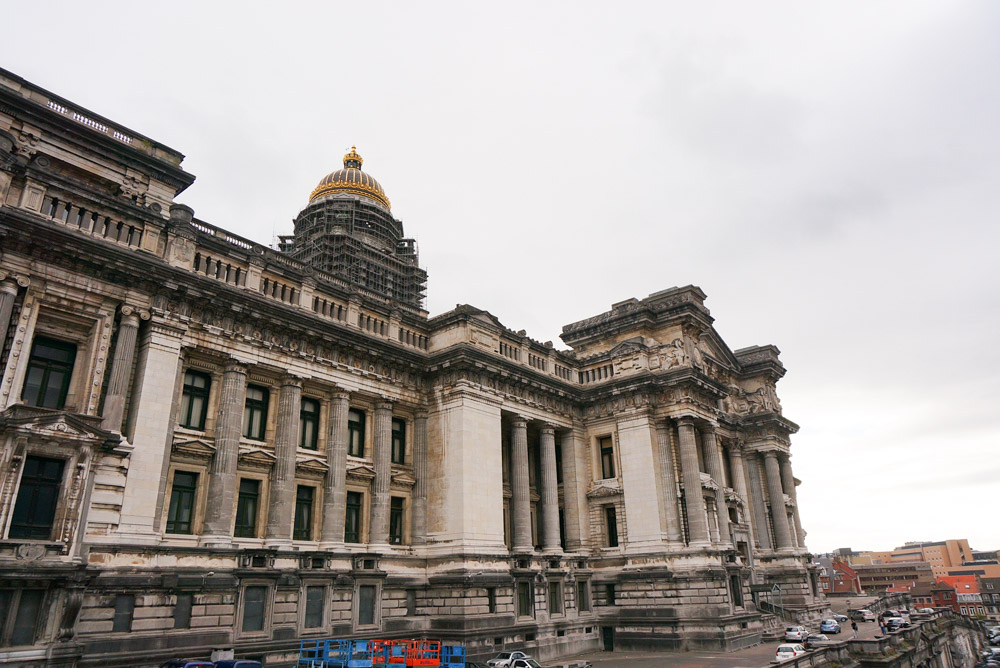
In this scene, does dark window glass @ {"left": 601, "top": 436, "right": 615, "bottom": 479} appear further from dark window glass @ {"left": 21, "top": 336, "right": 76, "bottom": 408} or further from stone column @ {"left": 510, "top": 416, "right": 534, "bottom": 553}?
dark window glass @ {"left": 21, "top": 336, "right": 76, "bottom": 408}

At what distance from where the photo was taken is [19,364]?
79.4ft

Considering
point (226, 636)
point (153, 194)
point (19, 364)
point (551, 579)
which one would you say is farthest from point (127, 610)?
point (551, 579)

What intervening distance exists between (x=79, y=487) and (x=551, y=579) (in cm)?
2745

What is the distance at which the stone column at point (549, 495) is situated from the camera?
42875 mm

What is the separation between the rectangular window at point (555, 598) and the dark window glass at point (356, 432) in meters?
15.4

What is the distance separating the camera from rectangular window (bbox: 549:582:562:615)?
4081 cm

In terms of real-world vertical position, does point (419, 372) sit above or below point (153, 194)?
below

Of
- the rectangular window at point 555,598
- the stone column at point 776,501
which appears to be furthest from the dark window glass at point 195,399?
the stone column at point 776,501

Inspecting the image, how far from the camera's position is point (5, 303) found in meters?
23.8

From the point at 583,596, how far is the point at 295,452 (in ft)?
76.1

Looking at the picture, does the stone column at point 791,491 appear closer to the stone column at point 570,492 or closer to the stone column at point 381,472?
the stone column at point 570,492

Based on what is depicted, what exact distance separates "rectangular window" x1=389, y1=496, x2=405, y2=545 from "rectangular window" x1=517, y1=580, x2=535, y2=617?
7.89 m

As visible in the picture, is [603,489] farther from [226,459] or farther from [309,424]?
[226,459]

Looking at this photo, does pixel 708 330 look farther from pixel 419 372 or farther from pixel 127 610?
pixel 127 610
